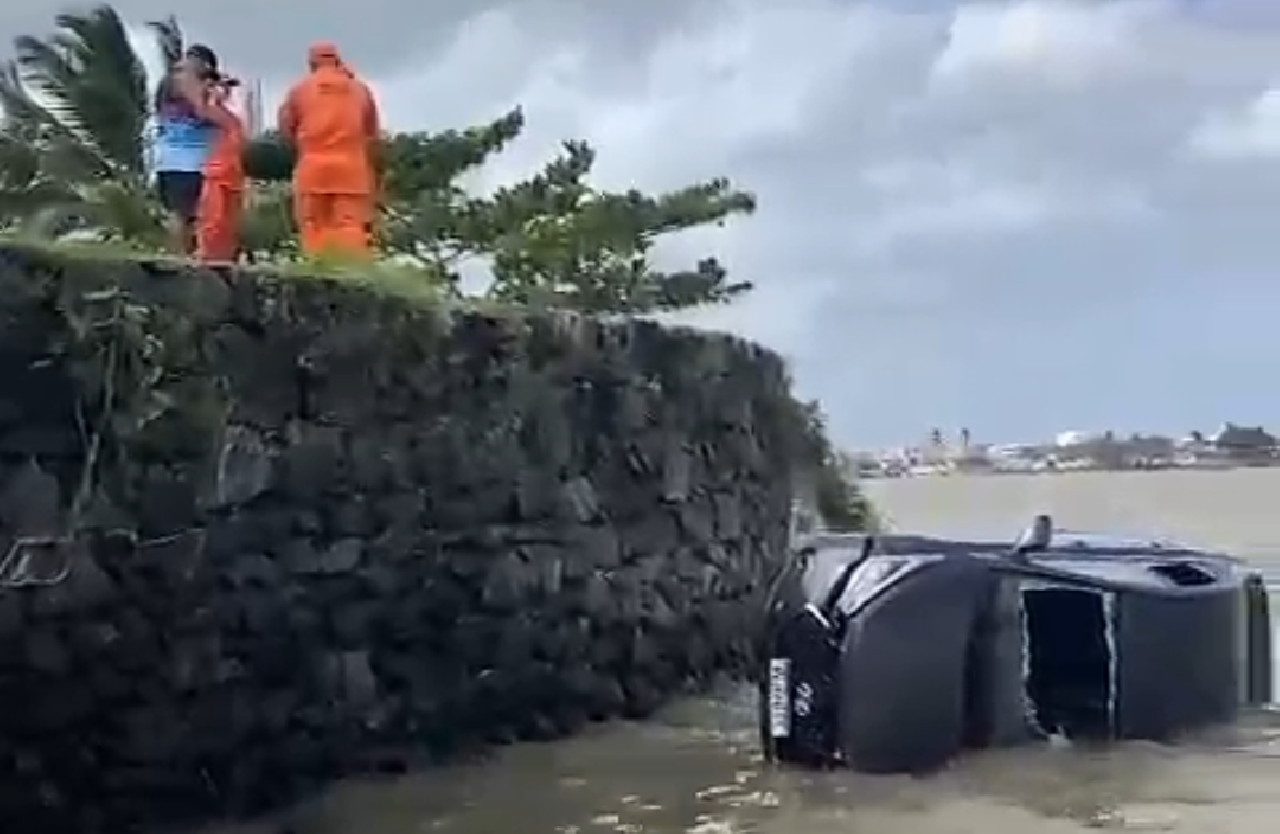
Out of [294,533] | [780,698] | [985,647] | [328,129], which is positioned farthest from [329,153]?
[985,647]

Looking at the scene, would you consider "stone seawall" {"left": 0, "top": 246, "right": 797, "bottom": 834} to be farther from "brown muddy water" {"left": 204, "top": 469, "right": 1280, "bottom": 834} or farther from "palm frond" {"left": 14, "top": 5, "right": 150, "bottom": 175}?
"palm frond" {"left": 14, "top": 5, "right": 150, "bottom": 175}

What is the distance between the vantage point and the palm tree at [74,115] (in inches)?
534

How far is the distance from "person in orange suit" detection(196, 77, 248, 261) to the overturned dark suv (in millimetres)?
2936

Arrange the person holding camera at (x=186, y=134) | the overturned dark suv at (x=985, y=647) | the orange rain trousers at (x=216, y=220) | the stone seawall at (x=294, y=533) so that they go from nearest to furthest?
the stone seawall at (x=294, y=533), the overturned dark suv at (x=985, y=647), the orange rain trousers at (x=216, y=220), the person holding camera at (x=186, y=134)

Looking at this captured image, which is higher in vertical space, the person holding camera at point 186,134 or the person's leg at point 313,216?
the person holding camera at point 186,134

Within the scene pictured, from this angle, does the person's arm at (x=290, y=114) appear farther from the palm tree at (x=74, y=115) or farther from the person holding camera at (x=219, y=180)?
the palm tree at (x=74, y=115)

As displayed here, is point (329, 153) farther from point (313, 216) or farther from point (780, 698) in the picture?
point (780, 698)

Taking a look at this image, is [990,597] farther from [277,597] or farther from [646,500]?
[277,597]

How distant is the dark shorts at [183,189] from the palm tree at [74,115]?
3.93 meters

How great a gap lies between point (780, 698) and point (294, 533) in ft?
7.66

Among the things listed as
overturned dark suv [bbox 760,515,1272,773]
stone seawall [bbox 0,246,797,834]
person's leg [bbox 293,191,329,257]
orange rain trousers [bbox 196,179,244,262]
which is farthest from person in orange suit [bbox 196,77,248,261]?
overturned dark suv [bbox 760,515,1272,773]

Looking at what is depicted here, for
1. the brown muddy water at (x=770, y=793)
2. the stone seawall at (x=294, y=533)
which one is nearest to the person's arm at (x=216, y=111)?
the stone seawall at (x=294, y=533)

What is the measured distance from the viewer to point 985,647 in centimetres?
902

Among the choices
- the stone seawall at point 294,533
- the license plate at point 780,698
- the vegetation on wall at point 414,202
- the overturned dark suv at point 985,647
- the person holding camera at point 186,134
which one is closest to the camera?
the stone seawall at point 294,533
